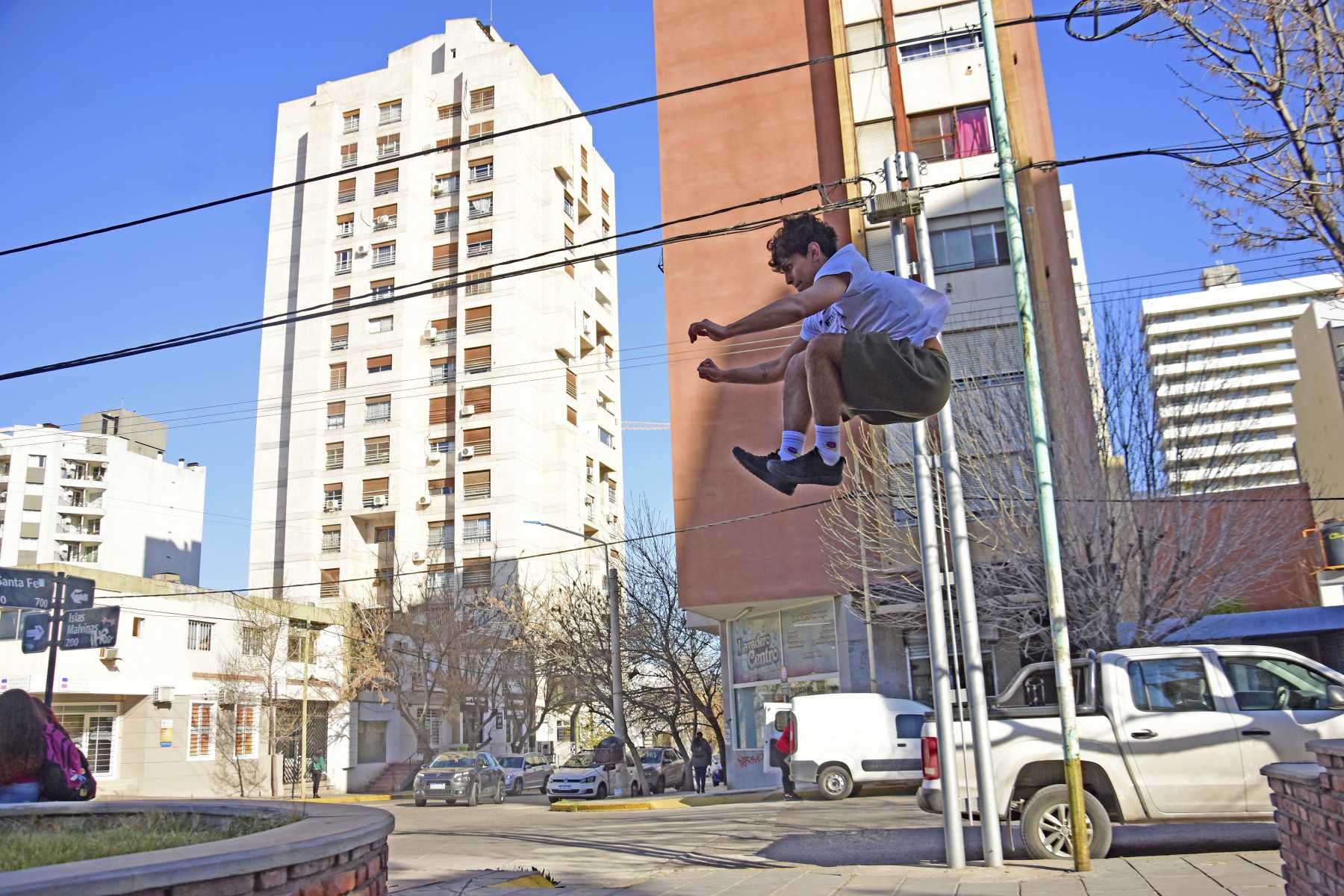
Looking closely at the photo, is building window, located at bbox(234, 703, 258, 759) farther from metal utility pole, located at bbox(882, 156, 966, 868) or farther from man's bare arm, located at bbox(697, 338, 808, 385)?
man's bare arm, located at bbox(697, 338, 808, 385)

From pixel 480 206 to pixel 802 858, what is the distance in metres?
51.8

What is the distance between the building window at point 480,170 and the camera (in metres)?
59.2

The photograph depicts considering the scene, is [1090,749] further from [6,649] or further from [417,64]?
[417,64]

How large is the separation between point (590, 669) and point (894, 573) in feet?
53.8

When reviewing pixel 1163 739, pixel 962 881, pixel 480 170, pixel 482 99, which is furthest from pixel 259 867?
pixel 482 99

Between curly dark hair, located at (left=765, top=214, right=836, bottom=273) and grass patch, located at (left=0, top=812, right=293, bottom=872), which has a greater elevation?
curly dark hair, located at (left=765, top=214, right=836, bottom=273)

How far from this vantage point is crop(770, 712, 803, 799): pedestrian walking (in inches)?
813

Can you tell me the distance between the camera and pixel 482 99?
59.4m

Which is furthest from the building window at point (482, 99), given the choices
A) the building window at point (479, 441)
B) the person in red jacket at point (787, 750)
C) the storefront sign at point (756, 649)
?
the person in red jacket at point (787, 750)

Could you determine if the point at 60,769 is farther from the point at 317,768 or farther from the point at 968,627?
the point at 317,768

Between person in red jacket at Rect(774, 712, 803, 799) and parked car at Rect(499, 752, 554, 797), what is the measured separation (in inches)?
A: 597

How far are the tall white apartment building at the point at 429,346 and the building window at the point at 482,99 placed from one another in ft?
0.43

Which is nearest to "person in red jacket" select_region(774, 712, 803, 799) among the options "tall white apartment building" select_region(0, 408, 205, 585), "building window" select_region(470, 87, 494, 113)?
"building window" select_region(470, 87, 494, 113)

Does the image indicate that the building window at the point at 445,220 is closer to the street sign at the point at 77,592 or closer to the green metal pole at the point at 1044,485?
the street sign at the point at 77,592
